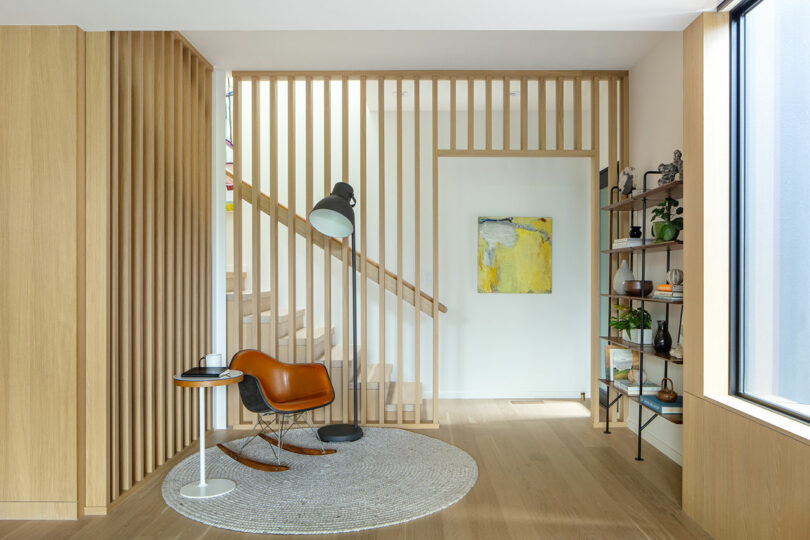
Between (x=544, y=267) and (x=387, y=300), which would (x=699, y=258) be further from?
(x=387, y=300)

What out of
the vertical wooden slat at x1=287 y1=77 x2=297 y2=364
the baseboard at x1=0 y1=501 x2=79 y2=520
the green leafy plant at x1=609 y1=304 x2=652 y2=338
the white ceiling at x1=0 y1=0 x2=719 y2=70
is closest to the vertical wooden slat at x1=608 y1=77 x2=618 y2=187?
the white ceiling at x1=0 y1=0 x2=719 y2=70

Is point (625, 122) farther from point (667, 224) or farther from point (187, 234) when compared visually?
point (187, 234)

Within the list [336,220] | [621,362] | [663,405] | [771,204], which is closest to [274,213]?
[336,220]

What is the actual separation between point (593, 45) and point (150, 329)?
3.42m

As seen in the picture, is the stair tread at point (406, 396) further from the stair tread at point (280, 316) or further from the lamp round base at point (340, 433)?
the stair tread at point (280, 316)

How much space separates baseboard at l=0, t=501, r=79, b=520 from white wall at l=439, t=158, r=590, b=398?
3.40 meters

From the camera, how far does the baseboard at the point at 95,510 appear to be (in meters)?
2.71

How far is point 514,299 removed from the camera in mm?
5414

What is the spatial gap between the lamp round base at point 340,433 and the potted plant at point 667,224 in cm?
239

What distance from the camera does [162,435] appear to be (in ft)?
11.0

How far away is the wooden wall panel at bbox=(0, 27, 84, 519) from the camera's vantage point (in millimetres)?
2646

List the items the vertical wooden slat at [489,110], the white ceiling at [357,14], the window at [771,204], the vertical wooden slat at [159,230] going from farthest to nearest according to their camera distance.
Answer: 1. the vertical wooden slat at [489,110]
2. the vertical wooden slat at [159,230]
3. the white ceiling at [357,14]
4. the window at [771,204]

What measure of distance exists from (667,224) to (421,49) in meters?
2.01

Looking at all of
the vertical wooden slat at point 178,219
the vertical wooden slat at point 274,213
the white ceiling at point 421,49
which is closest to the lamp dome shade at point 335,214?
the vertical wooden slat at point 274,213
